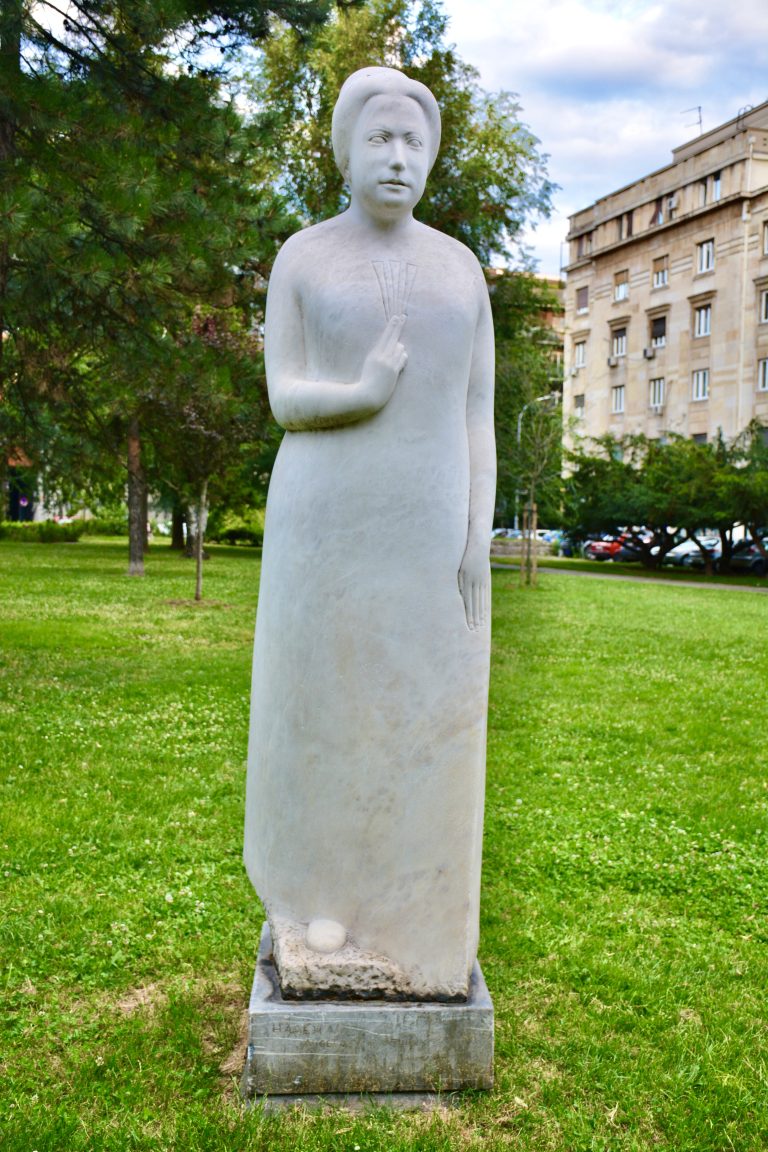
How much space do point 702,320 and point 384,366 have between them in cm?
4604

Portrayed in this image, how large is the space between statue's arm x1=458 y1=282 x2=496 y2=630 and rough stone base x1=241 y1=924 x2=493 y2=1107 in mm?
1282

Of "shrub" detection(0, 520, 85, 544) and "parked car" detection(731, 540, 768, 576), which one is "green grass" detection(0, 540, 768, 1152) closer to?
"parked car" detection(731, 540, 768, 576)

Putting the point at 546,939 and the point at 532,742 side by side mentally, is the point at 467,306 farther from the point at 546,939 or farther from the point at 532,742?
the point at 532,742

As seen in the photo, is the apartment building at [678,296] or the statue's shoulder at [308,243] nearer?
the statue's shoulder at [308,243]

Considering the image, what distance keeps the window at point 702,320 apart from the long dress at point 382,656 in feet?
148

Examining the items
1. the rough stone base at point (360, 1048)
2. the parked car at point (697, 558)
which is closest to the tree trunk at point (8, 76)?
the rough stone base at point (360, 1048)

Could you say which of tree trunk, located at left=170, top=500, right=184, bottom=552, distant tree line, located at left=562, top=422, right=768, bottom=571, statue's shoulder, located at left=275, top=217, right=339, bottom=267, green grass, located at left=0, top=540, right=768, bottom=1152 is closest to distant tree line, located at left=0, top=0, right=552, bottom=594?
green grass, located at left=0, top=540, right=768, bottom=1152

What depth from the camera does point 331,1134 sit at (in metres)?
3.20

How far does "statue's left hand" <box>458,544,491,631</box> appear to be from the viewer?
11.1 feet

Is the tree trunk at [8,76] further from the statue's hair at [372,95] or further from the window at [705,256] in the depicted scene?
the window at [705,256]

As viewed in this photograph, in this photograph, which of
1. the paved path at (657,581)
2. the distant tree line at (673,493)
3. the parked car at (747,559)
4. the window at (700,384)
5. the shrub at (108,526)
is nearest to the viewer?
the paved path at (657,581)

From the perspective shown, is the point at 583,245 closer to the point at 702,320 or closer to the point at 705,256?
the point at 705,256

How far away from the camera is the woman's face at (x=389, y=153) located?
3.29 m

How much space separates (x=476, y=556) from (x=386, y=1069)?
5.55ft
